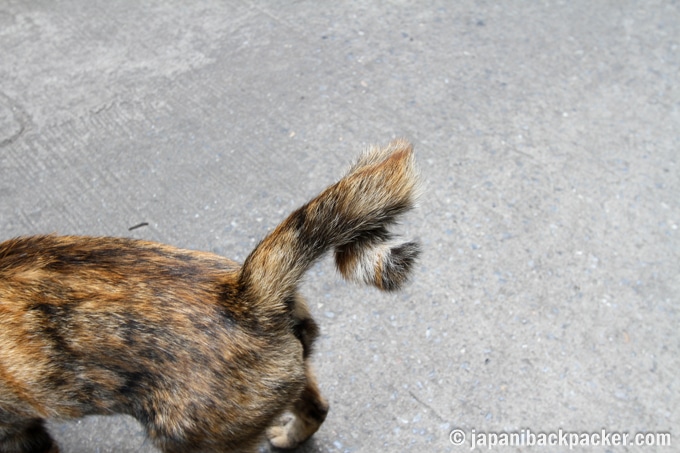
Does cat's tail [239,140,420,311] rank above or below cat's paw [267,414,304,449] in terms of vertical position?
above

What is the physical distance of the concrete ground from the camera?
2.97 meters

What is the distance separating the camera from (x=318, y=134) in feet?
13.1

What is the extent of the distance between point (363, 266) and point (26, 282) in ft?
3.27

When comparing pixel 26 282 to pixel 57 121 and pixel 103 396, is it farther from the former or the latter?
pixel 57 121

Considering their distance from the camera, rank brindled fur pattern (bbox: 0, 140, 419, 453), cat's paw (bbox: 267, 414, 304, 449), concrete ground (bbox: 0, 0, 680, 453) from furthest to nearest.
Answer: concrete ground (bbox: 0, 0, 680, 453) → cat's paw (bbox: 267, 414, 304, 449) → brindled fur pattern (bbox: 0, 140, 419, 453)

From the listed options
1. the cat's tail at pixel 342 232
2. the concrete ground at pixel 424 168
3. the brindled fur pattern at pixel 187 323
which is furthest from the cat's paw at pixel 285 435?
the cat's tail at pixel 342 232

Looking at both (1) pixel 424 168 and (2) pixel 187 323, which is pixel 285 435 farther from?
(1) pixel 424 168

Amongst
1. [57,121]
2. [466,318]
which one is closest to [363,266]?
[466,318]

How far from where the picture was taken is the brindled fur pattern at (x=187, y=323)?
2.02 meters

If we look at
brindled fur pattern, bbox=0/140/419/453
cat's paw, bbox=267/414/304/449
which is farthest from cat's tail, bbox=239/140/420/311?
cat's paw, bbox=267/414/304/449
